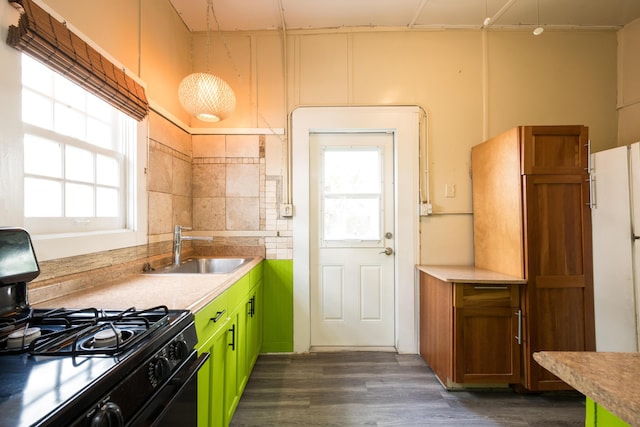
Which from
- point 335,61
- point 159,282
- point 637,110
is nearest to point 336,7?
point 335,61

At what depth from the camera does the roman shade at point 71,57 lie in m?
1.14

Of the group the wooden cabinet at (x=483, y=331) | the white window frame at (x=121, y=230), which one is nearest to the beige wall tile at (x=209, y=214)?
the white window frame at (x=121, y=230)

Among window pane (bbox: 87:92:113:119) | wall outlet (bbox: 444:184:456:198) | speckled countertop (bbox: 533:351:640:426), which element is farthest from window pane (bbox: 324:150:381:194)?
speckled countertop (bbox: 533:351:640:426)

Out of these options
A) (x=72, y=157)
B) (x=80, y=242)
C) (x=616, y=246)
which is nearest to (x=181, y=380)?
(x=80, y=242)

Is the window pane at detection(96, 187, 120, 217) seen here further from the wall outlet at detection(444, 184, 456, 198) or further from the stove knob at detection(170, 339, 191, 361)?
the wall outlet at detection(444, 184, 456, 198)

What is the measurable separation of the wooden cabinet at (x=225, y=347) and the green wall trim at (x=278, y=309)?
14.3 inches

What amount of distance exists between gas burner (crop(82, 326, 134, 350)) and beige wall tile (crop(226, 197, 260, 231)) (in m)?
1.88

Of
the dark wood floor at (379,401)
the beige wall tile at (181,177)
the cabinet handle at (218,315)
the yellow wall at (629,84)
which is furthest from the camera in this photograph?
the yellow wall at (629,84)

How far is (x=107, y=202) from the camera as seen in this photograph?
5.73 ft

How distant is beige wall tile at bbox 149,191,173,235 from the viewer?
205cm

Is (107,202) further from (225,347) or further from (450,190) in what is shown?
(450,190)

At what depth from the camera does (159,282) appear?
1.61m

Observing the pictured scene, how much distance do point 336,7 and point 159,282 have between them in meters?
2.47

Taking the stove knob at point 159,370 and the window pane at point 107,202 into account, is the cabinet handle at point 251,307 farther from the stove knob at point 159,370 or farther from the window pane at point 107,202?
the stove knob at point 159,370
